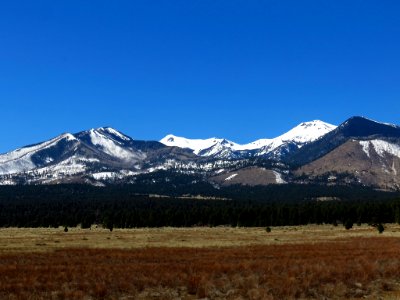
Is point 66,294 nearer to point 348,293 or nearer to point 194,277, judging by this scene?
point 194,277

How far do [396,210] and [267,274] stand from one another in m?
138

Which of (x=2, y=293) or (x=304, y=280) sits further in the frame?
(x=304, y=280)

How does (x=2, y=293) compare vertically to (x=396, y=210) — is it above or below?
below

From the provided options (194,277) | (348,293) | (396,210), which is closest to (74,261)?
(194,277)

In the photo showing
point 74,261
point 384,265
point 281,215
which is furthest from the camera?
point 281,215

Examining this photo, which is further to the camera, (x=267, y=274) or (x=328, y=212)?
(x=328, y=212)

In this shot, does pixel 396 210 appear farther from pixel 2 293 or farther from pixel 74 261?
pixel 2 293

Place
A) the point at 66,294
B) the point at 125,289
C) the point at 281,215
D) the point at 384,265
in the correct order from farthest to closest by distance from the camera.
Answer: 1. the point at 281,215
2. the point at 384,265
3. the point at 125,289
4. the point at 66,294

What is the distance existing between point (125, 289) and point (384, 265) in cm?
1901

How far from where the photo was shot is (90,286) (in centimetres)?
2847

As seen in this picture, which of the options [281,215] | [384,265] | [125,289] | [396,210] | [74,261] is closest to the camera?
[125,289]

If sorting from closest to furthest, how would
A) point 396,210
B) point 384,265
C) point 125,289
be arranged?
point 125,289
point 384,265
point 396,210

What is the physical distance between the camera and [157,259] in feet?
154

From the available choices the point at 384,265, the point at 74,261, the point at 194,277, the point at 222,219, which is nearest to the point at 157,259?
the point at 74,261
